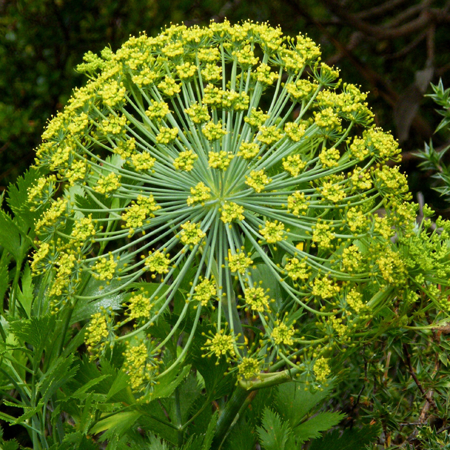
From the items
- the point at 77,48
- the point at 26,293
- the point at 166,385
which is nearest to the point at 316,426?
the point at 166,385

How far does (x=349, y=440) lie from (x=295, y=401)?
126mm

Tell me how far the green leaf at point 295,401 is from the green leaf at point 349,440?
59 mm

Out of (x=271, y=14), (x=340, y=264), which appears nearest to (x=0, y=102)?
(x=271, y=14)

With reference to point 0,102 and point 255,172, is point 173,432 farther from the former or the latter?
point 0,102

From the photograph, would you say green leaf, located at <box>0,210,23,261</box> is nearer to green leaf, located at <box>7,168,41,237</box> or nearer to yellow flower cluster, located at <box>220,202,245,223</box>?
green leaf, located at <box>7,168,41,237</box>

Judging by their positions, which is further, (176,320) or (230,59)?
(230,59)

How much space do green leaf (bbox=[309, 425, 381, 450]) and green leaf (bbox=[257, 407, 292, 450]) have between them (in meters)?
0.14

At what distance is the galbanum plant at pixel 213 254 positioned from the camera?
104cm

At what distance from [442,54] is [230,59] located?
2.09m

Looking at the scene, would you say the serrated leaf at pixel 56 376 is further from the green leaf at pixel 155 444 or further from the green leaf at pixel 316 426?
the green leaf at pixel 316 426

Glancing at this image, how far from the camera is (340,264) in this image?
107 cm

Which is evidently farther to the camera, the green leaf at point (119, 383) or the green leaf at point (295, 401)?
the green leaf at point (295, 401)

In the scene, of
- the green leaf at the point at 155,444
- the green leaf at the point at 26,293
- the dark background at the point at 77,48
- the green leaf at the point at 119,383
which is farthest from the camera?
the dark background at the point at 77,48

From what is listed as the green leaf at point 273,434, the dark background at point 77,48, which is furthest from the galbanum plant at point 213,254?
the dark background at point 77,48
